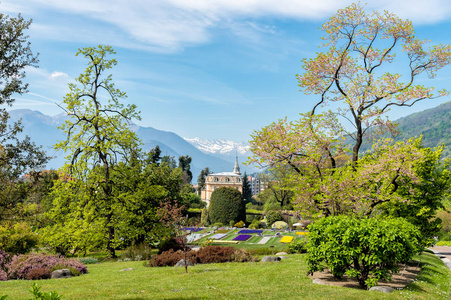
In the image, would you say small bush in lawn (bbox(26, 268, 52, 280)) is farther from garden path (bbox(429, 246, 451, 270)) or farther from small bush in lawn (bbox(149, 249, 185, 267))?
garden path (bbox(429, 246, 451, 270))

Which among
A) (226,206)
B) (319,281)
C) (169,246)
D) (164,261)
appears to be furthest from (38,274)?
(226,206)

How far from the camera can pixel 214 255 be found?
66.4 feet

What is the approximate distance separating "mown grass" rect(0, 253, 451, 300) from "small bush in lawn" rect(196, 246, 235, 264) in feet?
10.2

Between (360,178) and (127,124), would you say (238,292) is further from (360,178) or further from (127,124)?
(127,124)

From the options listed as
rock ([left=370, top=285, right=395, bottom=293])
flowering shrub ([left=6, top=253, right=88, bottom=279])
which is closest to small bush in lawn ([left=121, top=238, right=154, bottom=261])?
flowering shrub ([left=6, top=253, right=88, bottom=279])

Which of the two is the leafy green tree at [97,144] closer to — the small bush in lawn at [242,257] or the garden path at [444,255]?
the small bush in lawn at [242,257]

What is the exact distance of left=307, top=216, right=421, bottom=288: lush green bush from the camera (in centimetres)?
1135

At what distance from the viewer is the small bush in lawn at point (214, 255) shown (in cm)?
1998

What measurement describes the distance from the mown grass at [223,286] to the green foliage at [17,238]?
9667 mm

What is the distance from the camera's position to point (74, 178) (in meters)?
23.7

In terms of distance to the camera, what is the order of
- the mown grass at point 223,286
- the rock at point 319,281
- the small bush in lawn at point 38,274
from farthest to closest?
1. the small bush in lawn at point 38,274
2. the rock at point 319,281
3. the mown grass at point 223,286

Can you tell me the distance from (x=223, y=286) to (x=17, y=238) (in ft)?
56.1

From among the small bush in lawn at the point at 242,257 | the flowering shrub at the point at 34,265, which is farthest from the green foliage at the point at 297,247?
the flowering shrub at the point at 34,265

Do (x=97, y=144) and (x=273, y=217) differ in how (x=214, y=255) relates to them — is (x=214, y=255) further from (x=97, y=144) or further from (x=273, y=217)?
(x=273, y=217)
